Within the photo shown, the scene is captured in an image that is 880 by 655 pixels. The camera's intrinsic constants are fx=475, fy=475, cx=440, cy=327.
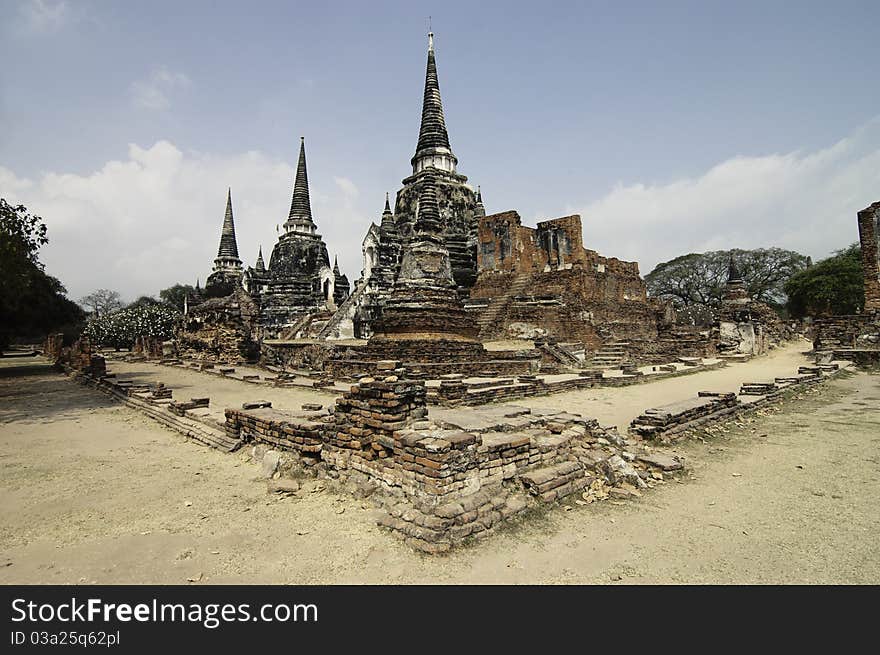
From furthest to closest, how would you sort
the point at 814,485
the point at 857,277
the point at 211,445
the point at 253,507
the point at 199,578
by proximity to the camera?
1. the point at 857,277
2. the point at 211,445
3. the point at 814,485
4. the point at 253,507
5. the point at 199,578

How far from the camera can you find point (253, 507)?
3.82 m

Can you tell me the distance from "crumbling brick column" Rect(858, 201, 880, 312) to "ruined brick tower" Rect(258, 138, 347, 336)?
83.4 ft

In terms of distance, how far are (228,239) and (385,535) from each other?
160ft

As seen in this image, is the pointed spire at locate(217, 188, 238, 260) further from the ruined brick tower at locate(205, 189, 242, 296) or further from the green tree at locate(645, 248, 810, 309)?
the green tree at locate(645, 248, 810, 309)

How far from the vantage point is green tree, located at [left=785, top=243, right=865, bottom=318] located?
3216 cm

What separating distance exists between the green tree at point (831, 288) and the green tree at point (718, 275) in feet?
15.6

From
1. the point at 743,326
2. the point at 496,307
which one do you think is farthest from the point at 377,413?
the point at 743,326

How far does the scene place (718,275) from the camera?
153 feet

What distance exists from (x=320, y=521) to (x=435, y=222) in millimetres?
11854

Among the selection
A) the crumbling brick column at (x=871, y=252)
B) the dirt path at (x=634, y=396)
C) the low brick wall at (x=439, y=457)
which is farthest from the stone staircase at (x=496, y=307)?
Result: the low brick wall at (x=439, y=457)

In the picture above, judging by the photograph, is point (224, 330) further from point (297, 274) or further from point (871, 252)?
point (871, 252)

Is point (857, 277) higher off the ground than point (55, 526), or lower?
higher

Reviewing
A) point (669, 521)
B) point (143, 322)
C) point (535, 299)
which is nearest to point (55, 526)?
point (669, 521)
